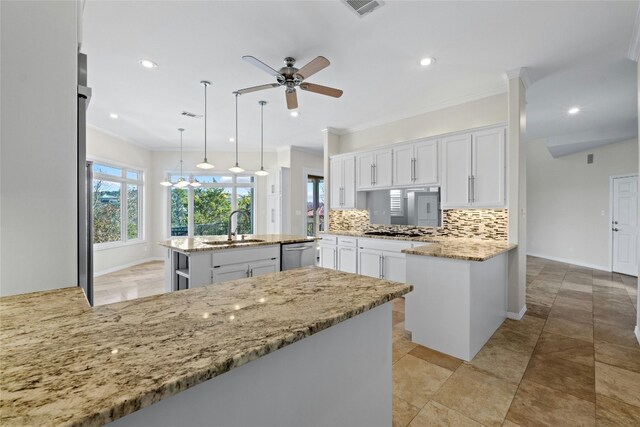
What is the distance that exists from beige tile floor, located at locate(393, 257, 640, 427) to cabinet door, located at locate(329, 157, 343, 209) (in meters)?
2.46

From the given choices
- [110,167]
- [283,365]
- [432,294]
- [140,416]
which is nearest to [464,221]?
Result: [432,294]

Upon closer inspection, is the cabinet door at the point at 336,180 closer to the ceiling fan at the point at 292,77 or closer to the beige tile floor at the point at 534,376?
the ceiling fan at the point at 292,77

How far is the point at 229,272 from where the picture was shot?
3.05m

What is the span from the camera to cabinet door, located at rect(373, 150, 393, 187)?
15.1ft

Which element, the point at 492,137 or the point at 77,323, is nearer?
the point at 77,323

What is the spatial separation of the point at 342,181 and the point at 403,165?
1.23m

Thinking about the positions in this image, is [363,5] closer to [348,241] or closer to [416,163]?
[416,163]

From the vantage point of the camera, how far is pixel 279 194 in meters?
7.09

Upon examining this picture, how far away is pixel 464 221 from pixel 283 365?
3874 mm

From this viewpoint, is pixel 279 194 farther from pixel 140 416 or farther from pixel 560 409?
pixel 140 416

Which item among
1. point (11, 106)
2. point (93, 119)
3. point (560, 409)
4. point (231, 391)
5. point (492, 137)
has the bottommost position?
point (560, 409)

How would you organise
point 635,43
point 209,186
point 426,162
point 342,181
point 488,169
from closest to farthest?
1. point 635,43
2. point 488,169
3. point 426,162
4. point 342,181
5. point 209,186

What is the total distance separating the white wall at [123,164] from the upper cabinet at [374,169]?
16.4 feet

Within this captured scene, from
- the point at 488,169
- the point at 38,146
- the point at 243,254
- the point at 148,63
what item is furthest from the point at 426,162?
the point at 38,146
